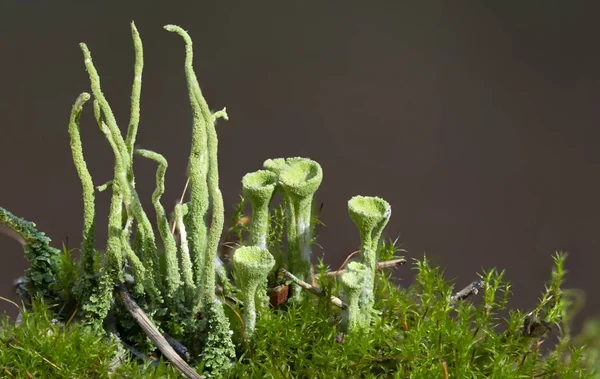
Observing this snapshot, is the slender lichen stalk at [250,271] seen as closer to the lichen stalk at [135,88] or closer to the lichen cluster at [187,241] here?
the lichen cluster at [187,241]

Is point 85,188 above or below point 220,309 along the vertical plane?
above

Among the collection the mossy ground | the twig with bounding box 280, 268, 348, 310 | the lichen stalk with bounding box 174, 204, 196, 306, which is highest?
the lichen stalk with bounding box 174, 204, 196, 306

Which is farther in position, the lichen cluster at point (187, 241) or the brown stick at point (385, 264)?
the brown stick at point (385, 264)

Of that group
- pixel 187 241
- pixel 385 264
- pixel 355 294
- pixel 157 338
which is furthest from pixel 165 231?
pixel 385 264

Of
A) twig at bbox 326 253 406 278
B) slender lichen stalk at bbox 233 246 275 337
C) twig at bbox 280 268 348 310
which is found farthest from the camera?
twig at bbox 326 253 406 278

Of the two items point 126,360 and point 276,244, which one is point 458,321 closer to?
point 276,244

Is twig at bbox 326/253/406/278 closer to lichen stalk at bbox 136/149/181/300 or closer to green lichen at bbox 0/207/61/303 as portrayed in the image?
lichen stalk at bbox 136/149/181/300

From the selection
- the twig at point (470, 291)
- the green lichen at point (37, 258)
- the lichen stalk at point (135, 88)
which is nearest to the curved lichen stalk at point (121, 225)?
the lichen stalk at point (135, 88)

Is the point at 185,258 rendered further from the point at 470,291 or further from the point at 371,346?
the point at 470,291

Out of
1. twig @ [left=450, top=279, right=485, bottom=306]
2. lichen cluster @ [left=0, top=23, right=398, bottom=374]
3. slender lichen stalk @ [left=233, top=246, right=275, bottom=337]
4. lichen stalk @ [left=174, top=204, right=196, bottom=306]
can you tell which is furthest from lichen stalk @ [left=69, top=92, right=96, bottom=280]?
twig @ [left=450, top=279, right=485, bottom=306]
